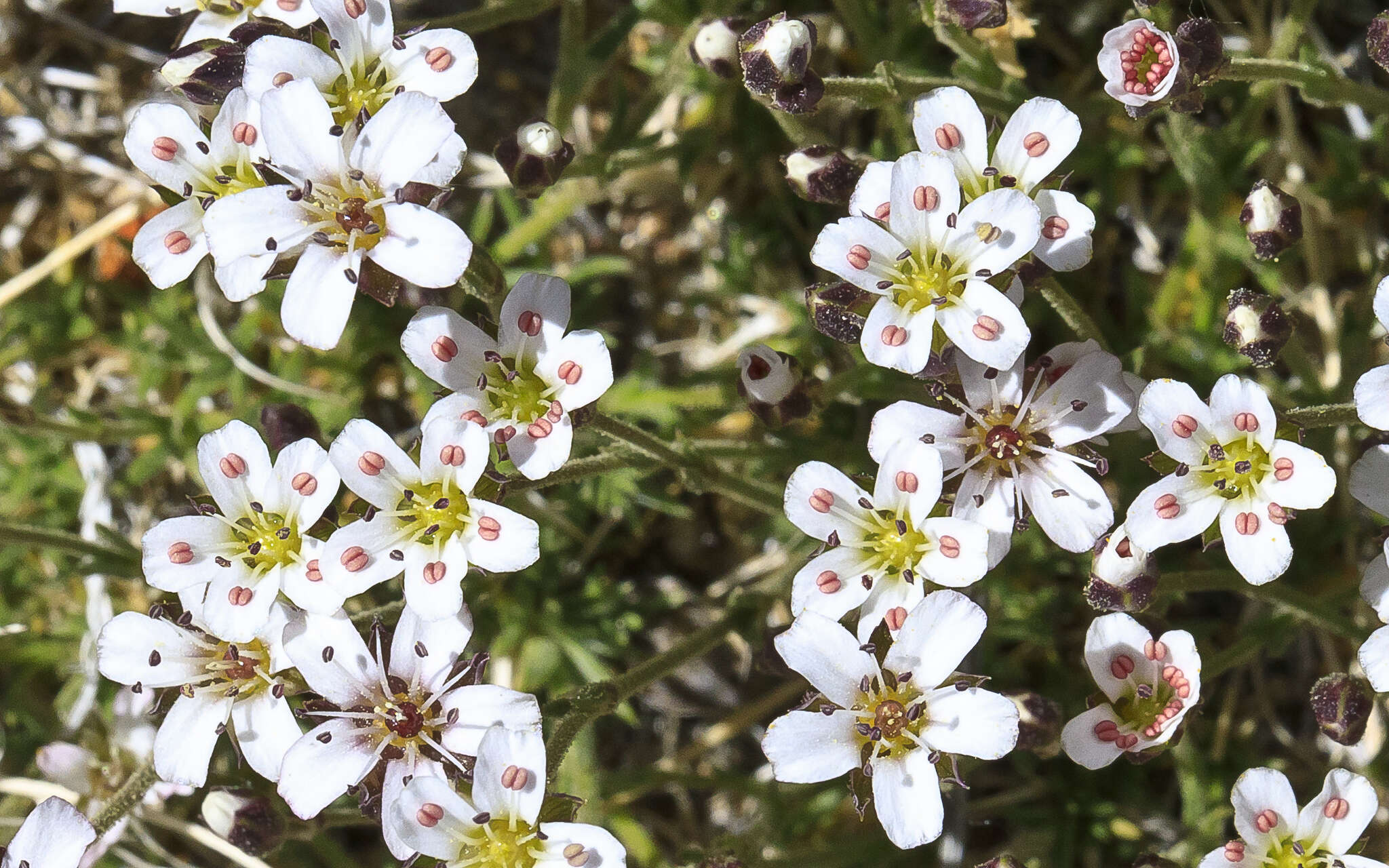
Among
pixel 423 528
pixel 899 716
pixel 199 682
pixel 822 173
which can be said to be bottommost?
pixel 199 682

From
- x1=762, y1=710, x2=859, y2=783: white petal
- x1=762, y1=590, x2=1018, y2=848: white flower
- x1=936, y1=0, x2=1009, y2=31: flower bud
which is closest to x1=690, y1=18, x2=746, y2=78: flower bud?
x1=936, y1=0, x2=1009, y2=31: flower bud

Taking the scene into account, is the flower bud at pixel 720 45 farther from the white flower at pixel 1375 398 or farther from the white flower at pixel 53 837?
the white flower at pixel 53 837

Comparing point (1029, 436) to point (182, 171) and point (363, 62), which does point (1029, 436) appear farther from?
point (182, 171)

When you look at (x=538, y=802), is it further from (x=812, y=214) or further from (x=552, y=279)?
(x=812, y=214)

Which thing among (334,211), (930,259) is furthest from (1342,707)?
(334,211)

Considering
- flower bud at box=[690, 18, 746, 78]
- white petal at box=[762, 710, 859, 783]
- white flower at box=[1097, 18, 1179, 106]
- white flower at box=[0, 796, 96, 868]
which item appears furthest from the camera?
flower bud at box=[690, 18, 746, 78]

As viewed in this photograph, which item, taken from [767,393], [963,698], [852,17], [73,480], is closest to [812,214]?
[852,17]

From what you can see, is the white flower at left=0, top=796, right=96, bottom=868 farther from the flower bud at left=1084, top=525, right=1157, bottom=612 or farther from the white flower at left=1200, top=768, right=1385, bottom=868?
the white flower at left=1200, top=768, right=1385, bottom=868
